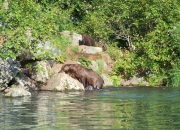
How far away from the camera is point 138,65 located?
41.2 metres

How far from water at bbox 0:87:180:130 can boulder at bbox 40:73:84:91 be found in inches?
177

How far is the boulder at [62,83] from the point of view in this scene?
33281 mm

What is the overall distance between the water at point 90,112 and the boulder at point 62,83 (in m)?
4.50

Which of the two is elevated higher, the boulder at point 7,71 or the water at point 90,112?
the boulder at point 7,71

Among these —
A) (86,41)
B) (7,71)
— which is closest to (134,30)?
(86,41)

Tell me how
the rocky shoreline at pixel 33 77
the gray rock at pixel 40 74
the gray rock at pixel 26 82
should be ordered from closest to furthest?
the rocky shoreline at pixel 33 77 < the gray rock at pixel 26 82 < the gray rock at pixel 40 74

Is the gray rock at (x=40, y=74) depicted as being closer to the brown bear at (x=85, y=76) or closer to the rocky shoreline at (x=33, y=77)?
the rocky shoreline at (x=33, y=77)

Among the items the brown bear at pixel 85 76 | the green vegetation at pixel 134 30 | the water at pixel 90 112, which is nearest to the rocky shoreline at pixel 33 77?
the brown bear at pixel 85 76

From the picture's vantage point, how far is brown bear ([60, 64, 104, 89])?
116 feet

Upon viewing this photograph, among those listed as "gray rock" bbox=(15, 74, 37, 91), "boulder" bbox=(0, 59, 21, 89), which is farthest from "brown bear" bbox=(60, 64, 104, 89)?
"boulder" bbox=(0, 59, 21, 89)

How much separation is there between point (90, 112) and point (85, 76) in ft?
48.9

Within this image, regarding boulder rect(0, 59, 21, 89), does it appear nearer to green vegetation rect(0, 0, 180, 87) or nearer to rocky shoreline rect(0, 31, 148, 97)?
rocky shoreline rect(0, 31, 148, 97)

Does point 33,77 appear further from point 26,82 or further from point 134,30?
point 134,30

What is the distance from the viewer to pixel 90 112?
2055 cm
